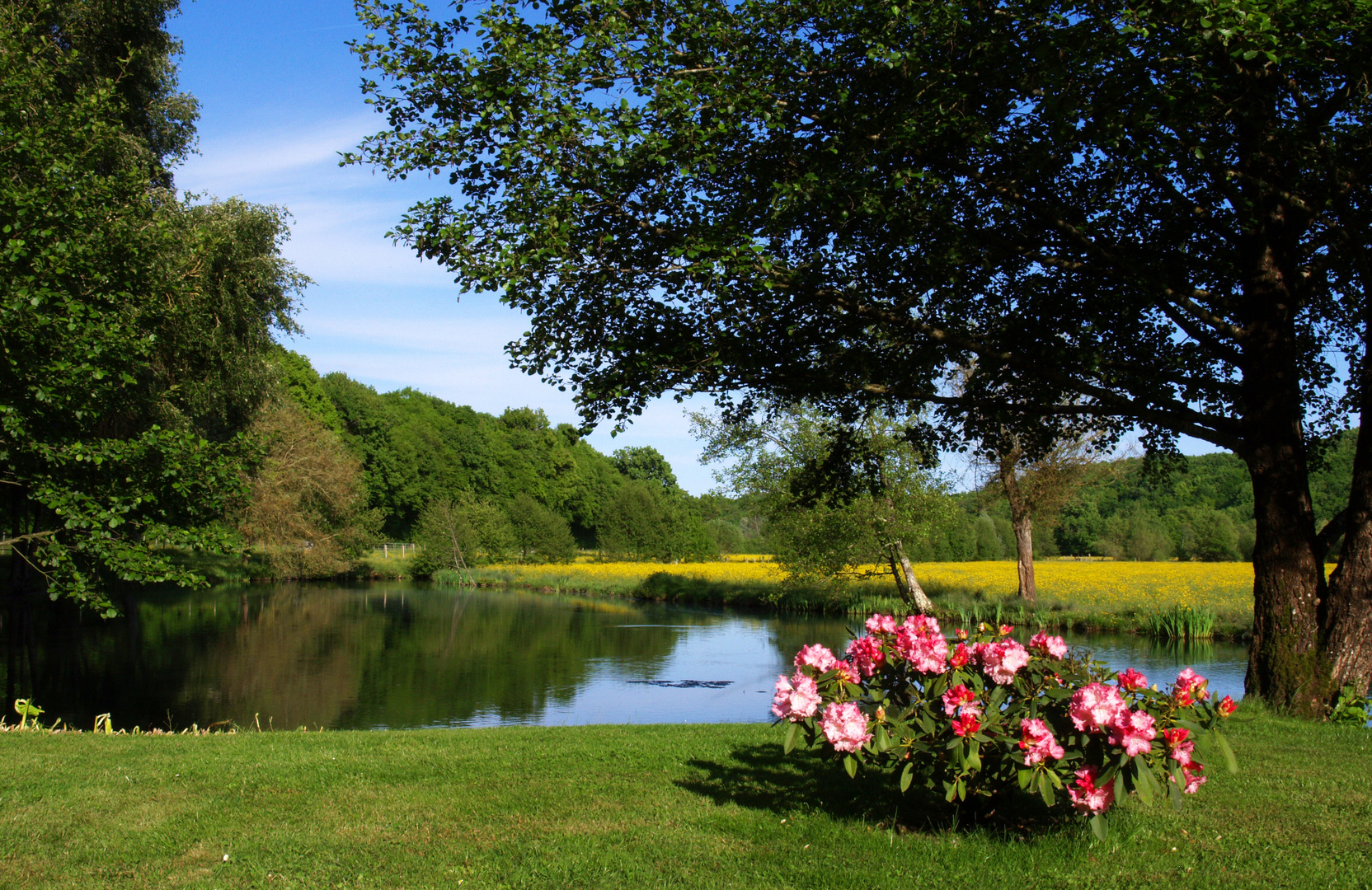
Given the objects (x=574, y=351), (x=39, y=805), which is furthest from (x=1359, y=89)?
(x=39, y=805)

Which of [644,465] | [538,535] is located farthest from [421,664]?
[644,465]

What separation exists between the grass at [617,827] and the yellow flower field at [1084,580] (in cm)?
2052

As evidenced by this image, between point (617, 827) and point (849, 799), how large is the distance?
5.00ft

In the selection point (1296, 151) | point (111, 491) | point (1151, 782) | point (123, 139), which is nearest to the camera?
point (1151, 782)

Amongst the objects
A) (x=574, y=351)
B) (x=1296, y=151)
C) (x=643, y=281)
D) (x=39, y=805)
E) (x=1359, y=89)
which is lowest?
(x=39, y=805)

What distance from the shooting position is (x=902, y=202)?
27.6 ft

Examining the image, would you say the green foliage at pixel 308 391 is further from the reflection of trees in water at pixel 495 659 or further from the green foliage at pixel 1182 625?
the green foliage at pixel 1182 625

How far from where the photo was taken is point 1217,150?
27.1 ft

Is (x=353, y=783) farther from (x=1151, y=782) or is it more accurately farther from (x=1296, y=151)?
(x=1296, y=151)

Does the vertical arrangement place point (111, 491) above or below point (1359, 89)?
below

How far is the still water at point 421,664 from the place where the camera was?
50.3 feet

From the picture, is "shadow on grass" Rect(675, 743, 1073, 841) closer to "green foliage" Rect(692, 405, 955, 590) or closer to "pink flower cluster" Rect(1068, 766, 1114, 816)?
"pink flower cluster" Rect(1068, 766, 1114, 816)

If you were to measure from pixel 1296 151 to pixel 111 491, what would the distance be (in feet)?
40.1

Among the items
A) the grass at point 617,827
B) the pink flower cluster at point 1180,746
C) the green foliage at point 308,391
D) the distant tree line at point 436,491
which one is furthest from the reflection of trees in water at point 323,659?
the green foliage at point 308,391
